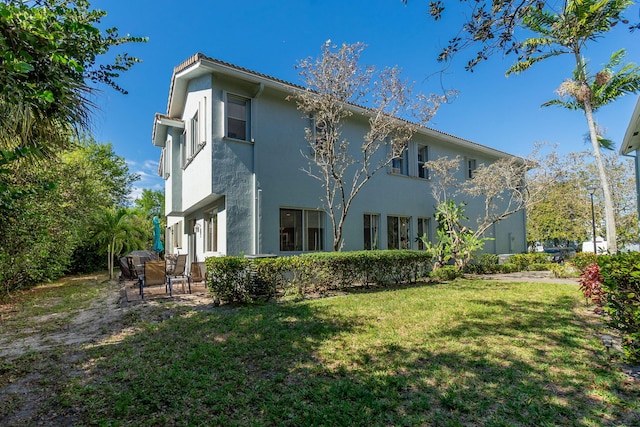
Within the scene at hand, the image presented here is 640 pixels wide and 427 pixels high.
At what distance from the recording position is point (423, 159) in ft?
54.7

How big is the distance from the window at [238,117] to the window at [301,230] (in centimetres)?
308

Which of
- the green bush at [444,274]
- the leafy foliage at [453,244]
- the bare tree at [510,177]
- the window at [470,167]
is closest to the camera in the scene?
the green bush at [444,274]

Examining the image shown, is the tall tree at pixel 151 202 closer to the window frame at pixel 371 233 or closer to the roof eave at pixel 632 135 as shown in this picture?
the window frame at pixel 371 233

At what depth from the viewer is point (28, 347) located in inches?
215

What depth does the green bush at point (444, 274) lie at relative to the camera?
42.4ft

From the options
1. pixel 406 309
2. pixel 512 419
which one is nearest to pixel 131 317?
pixel 406 309

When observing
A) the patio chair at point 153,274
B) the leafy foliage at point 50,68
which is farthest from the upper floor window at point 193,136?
the leafy foliage at point 50,68

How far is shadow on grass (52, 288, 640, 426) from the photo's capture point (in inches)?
126

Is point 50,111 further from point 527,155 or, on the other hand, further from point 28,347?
point 527,155

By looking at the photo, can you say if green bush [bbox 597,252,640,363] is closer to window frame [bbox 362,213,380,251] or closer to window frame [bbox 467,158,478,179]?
window frame [bbox 362,213,380,251]

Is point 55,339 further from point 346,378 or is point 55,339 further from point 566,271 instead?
point 566,271

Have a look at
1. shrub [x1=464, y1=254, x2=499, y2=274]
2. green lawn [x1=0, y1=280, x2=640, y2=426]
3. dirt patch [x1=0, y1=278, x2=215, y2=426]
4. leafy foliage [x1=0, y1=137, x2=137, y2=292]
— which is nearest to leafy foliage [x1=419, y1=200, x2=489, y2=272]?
shrub [x1=464, y1=254, x2=499, y2=274]

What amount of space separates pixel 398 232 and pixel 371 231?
1932 mm

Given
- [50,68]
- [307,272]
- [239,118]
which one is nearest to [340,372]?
[50,68]
